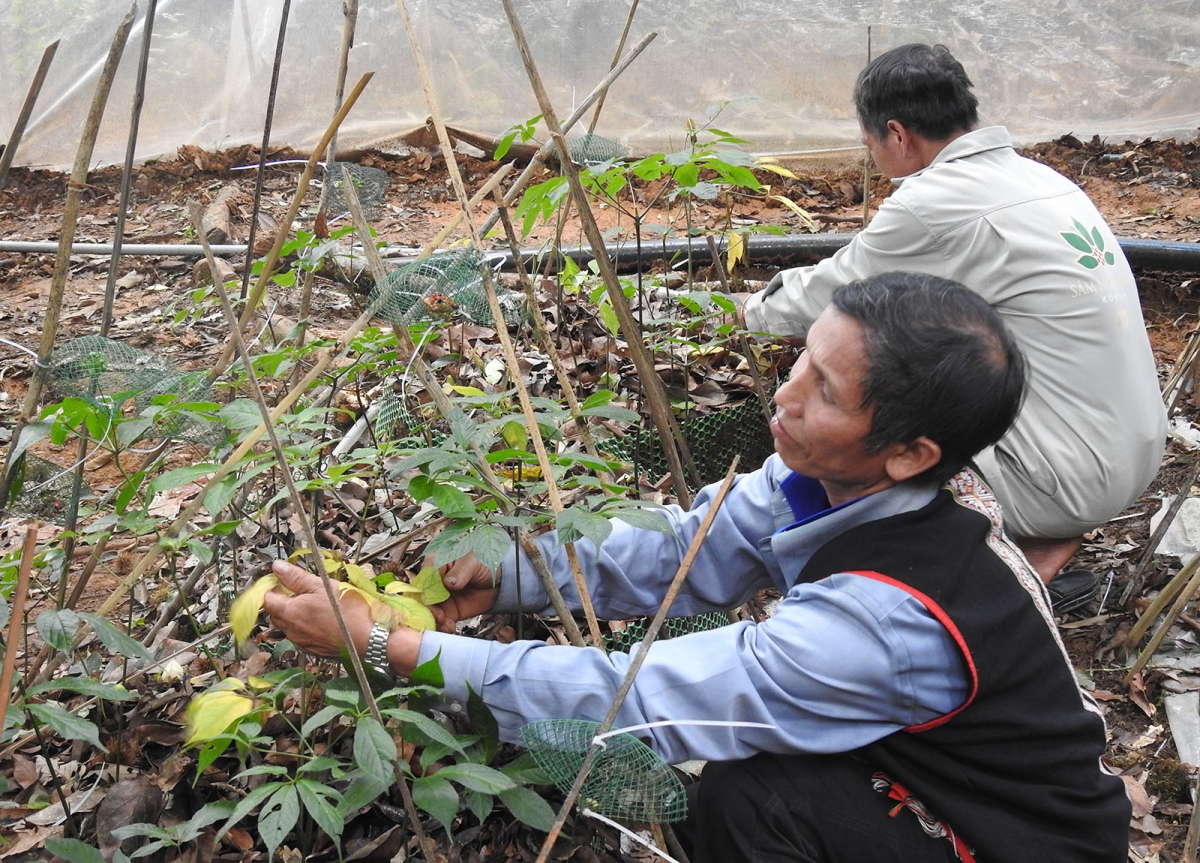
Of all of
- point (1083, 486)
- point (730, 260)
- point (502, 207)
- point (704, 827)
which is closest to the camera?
point (704, 827)

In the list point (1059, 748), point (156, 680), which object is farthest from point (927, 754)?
point (156, 680)

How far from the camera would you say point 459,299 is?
186 centimetres

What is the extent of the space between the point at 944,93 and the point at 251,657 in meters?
2.10

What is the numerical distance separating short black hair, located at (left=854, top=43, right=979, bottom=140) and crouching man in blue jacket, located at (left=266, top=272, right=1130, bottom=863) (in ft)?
4.44

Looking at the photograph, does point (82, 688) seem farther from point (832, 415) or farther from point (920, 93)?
point (920, 93)

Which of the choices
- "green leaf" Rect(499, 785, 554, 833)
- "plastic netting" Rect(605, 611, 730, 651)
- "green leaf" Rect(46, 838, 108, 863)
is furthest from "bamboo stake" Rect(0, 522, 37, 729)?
"plastic netting" Rect(605, 611, 730, 651)

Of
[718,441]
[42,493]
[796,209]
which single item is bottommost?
[718,441]

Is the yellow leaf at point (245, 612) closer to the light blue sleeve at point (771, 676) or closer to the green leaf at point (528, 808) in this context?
the light blue sleeve at point (771, 676)

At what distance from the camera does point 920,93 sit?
265cm

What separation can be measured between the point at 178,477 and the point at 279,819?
1.70ft

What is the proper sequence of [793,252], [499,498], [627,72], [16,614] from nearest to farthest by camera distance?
[16,614]
[499,498]
[793,252]
[627,72]

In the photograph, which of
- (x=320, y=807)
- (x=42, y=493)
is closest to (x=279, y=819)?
(x=320, y=807)

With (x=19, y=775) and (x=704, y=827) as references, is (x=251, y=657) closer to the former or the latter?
(x=19, y=775)

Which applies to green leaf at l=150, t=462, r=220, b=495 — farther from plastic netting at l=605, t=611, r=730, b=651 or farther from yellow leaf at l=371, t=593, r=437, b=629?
plastic netting at l=605, t=611, r=730, b=651
